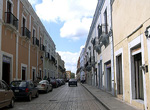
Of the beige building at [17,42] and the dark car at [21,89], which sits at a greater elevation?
the beige building at [17,42]

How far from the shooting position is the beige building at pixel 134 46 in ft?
25.8

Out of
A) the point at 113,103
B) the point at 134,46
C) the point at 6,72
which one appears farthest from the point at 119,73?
the point at 6,72

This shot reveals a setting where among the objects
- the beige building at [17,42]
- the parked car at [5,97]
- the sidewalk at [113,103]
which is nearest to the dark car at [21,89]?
the parked car at [5,97]

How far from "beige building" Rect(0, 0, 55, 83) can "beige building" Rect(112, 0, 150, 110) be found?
30.1ft

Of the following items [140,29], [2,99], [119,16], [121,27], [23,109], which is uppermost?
[119,16]

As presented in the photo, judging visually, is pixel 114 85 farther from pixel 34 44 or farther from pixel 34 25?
pixel 34 25

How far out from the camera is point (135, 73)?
10086mm

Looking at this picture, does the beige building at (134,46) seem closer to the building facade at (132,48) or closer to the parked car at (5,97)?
the building facade at (132,48)

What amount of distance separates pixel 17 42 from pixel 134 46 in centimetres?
1328

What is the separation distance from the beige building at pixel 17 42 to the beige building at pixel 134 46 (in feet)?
30.1

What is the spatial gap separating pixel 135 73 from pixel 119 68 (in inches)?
142

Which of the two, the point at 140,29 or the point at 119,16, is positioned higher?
the point at 119,16

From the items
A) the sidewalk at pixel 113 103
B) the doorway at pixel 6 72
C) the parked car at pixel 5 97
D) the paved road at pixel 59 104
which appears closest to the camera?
the parked car at pixel 5 97

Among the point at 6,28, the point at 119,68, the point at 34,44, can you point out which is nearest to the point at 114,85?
the point at 119,68
